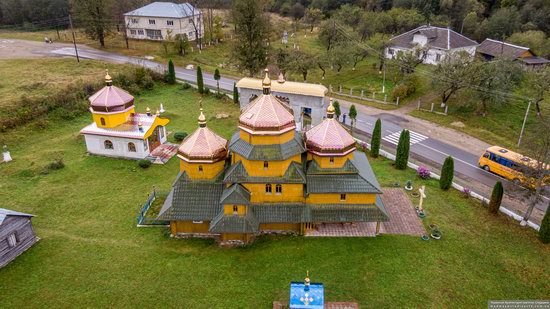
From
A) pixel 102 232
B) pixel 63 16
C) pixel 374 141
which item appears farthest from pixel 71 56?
pixel 374 141

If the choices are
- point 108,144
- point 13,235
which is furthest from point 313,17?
point 13,235

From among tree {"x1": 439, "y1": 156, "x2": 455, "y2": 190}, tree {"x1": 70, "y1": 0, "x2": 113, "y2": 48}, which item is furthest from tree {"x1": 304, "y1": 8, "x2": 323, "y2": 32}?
tree {"x1": 439, "y1": 156, "x2": 455, "y2": 190}

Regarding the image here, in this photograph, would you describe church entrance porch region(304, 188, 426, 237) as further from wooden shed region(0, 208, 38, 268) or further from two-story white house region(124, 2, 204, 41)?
two-story white house region(124, 2, 204, 41)

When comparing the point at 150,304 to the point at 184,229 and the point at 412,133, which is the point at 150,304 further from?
the point at 412,133

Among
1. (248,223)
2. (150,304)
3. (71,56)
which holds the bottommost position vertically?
(150,304)

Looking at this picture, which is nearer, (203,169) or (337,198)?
(337,198)

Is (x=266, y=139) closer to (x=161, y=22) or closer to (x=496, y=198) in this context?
(x=496, y=198)
